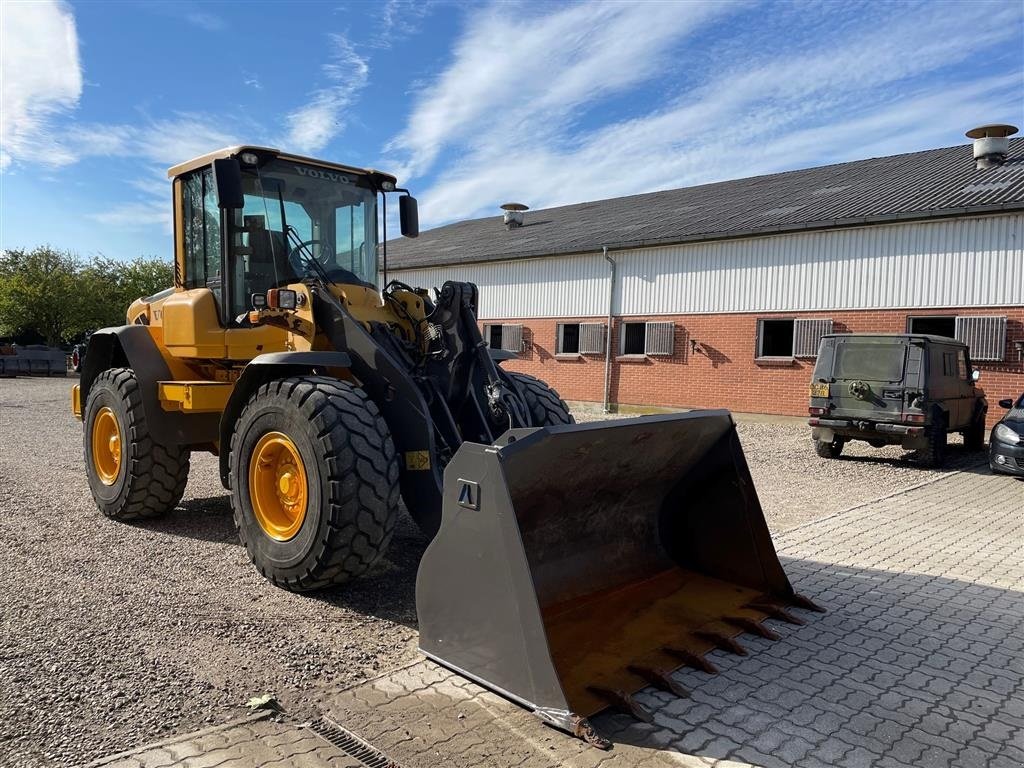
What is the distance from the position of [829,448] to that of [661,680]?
31.4 feet

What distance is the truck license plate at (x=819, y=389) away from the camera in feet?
37.8

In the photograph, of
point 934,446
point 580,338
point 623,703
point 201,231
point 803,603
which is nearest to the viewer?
point 623,703

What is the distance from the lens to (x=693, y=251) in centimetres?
1730

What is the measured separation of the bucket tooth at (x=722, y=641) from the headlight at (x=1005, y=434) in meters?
8.24

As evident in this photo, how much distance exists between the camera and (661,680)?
3.35 m

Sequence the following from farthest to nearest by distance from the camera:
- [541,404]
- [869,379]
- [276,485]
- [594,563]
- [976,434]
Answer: [976,434], [869,379], [541,404], [276,485], [594,563]

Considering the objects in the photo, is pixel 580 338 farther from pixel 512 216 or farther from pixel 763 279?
pixel 512 216

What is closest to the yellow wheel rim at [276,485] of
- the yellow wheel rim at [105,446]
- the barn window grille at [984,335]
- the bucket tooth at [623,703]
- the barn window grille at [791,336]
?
the bucket tooth at [623,703]

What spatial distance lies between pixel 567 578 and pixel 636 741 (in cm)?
116

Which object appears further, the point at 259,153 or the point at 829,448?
the point at 829,448

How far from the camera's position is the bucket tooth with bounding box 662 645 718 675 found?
356cm

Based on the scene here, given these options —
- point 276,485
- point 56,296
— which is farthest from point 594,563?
point 56,296

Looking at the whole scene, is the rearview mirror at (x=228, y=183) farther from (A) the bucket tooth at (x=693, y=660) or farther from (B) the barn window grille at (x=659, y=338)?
(B) the barn window grille at (x=659, y=338)

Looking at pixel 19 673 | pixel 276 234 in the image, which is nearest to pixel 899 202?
pixel 276 234
